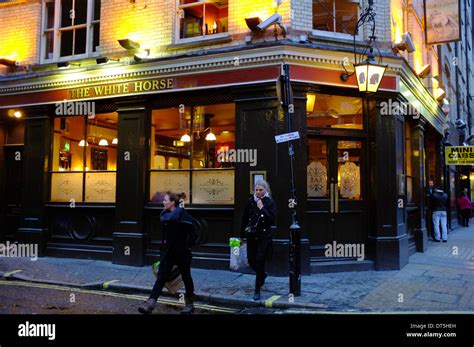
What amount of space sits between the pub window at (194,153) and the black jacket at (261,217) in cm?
222

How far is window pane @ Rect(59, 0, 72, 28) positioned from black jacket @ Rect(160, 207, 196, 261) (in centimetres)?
806

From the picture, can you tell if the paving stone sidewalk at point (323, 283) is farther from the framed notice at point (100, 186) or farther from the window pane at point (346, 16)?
the window pane at point (346, 16)

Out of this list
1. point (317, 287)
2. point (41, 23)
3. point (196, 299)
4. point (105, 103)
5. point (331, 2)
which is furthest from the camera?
point (41, 23)

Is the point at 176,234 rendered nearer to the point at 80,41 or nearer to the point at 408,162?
the point at 80,41

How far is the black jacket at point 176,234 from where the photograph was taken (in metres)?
6.39

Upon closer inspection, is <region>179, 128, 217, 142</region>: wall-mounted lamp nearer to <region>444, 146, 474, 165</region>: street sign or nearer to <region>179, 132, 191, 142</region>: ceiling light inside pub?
<region>179, 132, 191, 142</region>: ceiling light inside pub

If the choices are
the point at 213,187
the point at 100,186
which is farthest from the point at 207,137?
the point at 100,186

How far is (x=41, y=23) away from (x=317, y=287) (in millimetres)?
10167

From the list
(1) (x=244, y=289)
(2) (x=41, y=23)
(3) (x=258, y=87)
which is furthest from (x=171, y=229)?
(2) (x=41, y=23)

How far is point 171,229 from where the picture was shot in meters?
6.42

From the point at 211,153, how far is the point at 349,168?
10.4 feet

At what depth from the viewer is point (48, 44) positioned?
12.1m
